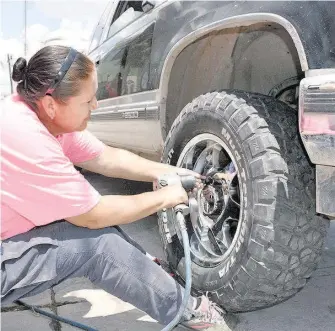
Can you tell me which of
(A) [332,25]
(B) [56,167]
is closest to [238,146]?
(A) [332,25]

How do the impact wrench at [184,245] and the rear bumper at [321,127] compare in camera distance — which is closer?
the rear bumper at [321,127]

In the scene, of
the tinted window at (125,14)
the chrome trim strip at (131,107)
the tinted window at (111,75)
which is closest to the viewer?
the chrome trim strip at (131,107)

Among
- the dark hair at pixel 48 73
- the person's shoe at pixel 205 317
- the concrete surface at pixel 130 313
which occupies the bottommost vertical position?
the concrete surface at pixel 130 313

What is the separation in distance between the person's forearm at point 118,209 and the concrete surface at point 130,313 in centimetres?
54

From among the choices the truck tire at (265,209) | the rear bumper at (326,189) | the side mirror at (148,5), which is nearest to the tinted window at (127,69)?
the side mirror at (148,5)

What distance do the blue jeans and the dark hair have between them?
49cm

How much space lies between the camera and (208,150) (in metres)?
2.30

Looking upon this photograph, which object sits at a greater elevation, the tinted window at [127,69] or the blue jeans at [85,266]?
the tinted window at [127,69]

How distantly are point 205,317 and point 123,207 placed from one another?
0.59 m

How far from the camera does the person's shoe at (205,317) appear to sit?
6.59 feet

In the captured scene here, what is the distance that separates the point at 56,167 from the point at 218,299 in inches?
34.6

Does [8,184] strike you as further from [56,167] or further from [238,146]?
[238,146]

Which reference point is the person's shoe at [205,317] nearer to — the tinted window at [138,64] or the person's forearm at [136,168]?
the person's forearm at [136,168]

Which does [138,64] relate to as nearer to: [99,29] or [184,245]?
[184,245]
